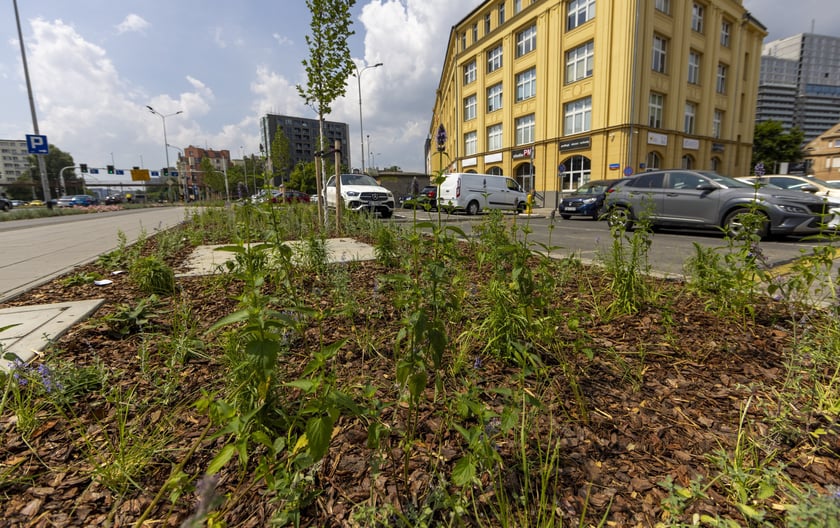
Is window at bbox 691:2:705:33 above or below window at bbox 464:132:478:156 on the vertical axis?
above

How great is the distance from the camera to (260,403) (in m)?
1.57

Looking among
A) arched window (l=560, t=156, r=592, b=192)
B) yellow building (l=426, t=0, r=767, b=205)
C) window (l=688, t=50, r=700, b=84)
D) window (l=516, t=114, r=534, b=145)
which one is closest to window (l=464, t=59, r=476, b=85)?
yellow building (l=426, t=0, r=767, b=205)

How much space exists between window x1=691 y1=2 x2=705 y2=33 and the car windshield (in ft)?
90.9

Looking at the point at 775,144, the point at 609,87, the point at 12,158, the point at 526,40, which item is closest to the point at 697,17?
the point at 609,87

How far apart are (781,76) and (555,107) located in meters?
151

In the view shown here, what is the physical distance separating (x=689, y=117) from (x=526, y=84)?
12.4 meters

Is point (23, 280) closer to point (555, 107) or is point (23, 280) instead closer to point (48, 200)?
point (48, 200)

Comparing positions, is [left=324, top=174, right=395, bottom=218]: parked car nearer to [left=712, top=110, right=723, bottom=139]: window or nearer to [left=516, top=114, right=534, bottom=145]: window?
[left=516, top=114, right=534, bottom=145]: window

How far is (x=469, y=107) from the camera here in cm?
3691

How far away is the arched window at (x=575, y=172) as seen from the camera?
26.5 meters

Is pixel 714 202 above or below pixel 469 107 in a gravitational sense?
below

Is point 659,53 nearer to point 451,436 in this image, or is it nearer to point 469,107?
point 469,107

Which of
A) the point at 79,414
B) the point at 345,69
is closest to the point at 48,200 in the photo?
the point at 345,69

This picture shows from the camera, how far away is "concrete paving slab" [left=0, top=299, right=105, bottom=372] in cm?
225
